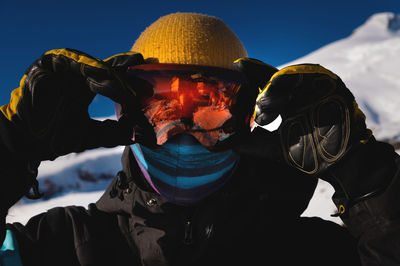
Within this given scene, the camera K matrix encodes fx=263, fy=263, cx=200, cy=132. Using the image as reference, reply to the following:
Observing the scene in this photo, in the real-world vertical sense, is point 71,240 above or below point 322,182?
above

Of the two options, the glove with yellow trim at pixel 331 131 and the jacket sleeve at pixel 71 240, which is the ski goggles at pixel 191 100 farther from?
the jacket sleeve at pixel 71 240

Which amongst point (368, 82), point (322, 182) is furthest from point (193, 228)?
point (368, 82)

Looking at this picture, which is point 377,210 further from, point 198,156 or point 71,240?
point 71,240

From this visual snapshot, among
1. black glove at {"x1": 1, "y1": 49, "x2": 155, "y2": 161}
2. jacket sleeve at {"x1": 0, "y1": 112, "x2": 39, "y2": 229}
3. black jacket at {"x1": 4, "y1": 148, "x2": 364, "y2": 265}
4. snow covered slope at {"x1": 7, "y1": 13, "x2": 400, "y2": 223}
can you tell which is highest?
black glove at {"x1": 1, "y1": 49, "x2": 155, "y2": 161}

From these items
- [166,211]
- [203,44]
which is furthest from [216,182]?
[203,44]

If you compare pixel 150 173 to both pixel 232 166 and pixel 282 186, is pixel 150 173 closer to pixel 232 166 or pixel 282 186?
pixel 232 166

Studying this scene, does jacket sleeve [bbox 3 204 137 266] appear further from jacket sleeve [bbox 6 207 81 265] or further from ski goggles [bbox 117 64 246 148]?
ski goggles [bbox 117 64 246 148]

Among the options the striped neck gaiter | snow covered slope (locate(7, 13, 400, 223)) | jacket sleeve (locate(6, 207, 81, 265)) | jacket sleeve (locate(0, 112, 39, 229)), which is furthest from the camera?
snow covered slope (locate(7, 13, 400, 223))

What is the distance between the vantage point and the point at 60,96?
1.32 metres

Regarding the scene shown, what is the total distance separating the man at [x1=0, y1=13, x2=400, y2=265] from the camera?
125cm

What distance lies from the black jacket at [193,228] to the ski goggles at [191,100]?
356 mm

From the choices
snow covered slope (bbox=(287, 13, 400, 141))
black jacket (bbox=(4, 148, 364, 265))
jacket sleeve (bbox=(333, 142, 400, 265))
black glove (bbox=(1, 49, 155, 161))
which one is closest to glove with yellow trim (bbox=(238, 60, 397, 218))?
jacket sleeve (bbox=(333, 142, 400, 265))

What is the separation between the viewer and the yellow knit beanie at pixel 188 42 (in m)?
1.55

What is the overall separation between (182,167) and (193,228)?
37 cm
